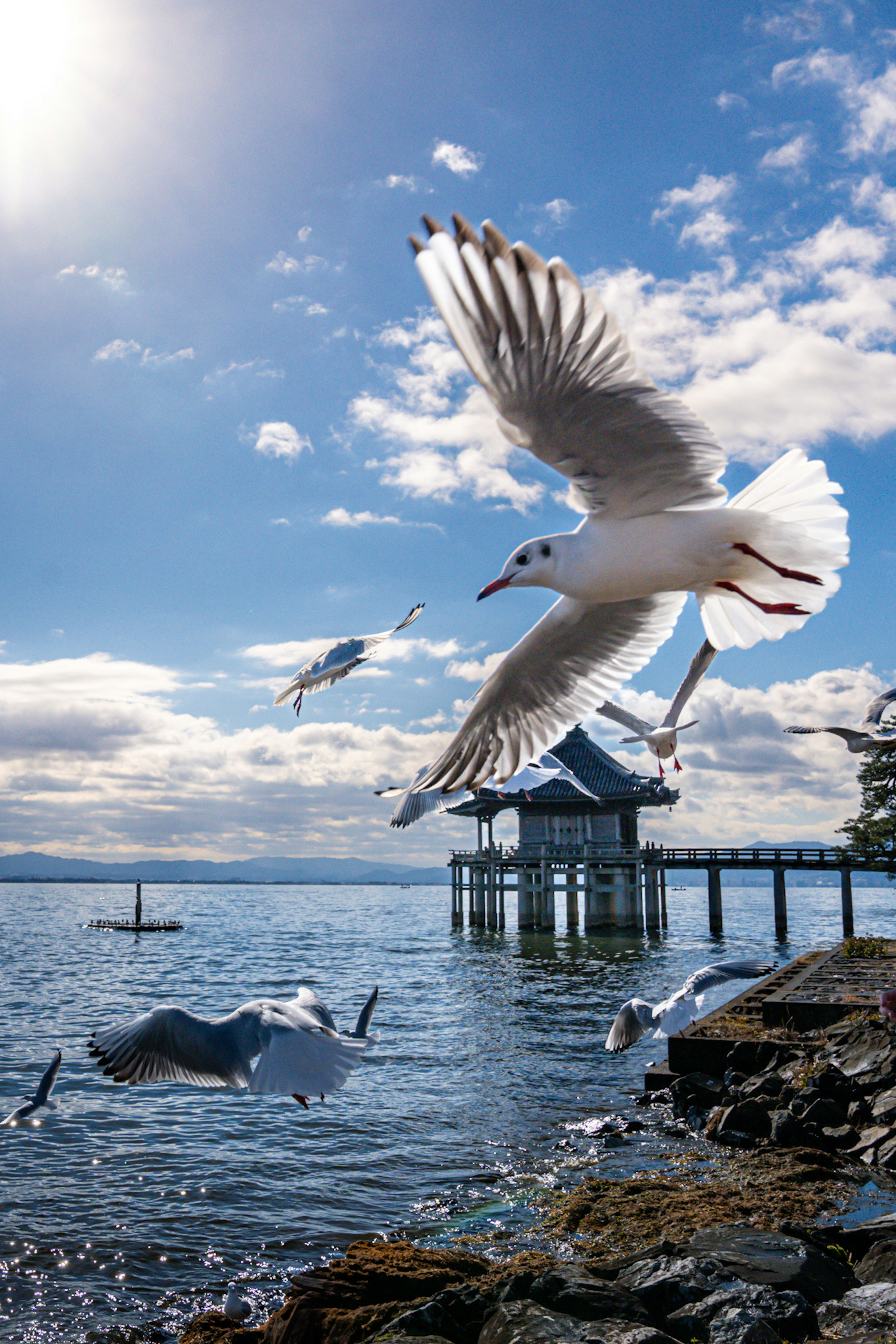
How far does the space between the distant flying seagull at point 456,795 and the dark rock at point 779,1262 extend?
2.70 m

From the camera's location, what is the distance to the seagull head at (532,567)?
2426mm

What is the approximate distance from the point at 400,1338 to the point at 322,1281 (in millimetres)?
1187

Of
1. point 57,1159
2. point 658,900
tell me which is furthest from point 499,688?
point 658,900

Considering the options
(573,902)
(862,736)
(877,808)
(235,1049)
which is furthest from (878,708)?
(573,902)

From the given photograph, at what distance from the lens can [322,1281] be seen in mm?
5527

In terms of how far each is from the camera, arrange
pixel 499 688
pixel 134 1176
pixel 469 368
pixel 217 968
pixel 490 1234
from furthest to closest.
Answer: pixel 217 968 → pixel 134 1176 → pixel 490 1234 → pixel 499 688 → pixel 469 368

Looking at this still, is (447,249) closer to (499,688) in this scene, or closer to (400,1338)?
(499,688)

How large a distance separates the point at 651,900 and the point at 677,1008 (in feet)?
110

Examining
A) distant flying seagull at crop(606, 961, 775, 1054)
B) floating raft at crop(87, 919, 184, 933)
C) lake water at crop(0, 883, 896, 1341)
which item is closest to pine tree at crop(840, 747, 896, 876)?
lake water at crop(0, 883, 896, 1341)

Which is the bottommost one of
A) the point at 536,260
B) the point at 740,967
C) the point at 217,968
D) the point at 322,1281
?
the point at 217,968

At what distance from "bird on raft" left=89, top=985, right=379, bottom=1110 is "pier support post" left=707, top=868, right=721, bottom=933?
40.6 m

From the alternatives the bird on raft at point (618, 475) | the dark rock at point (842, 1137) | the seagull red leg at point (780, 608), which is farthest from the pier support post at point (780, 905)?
the seagull red leg at point (780, 608)

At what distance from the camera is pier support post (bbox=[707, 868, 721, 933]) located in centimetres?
4419

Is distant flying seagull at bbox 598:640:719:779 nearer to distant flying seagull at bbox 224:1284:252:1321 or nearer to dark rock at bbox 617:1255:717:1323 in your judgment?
dark rock at bbox 617:1255:717:1323
